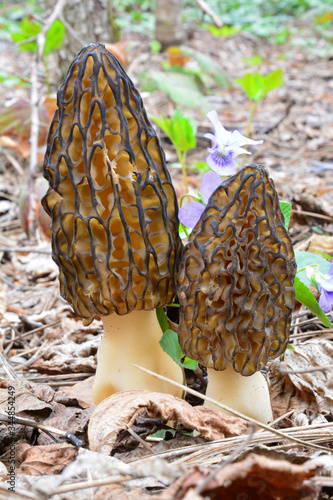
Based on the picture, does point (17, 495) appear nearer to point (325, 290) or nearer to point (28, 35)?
point (325, 290)

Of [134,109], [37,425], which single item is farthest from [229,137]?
[37,425]

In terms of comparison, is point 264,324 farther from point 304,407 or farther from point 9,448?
point 9,448

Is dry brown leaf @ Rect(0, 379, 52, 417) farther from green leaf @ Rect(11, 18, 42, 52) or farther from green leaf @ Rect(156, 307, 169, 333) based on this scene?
green leaf @ Rect(11, 18, 42, 52)

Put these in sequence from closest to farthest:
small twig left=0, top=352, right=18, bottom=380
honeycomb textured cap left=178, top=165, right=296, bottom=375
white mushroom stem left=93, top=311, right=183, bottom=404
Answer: honeycomb textured cap left=178, top=165, right=296, bottom=375 < white mushroom stem left=93, top=311, right=183, bottom=404 < small twig left=0, top=352, right=18, bottom=380

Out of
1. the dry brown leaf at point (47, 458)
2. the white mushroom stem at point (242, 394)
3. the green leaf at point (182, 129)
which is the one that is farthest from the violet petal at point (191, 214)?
the green leaf at point (182, 129)

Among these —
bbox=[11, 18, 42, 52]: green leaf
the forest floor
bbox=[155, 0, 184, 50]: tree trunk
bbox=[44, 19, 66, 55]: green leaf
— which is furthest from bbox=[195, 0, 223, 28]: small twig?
bbox=[155, 0, 184, 50]: tree trunk

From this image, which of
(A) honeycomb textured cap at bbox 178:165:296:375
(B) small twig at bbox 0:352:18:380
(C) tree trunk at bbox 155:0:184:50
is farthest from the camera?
(C) tree trunk at bbox 155:0:184:50

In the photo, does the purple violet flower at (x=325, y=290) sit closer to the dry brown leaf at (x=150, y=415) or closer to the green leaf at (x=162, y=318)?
the dry brown leaf at (x=150, y=415)
